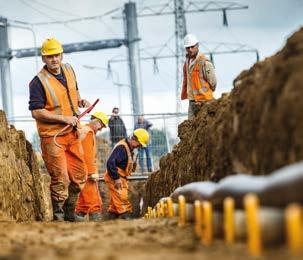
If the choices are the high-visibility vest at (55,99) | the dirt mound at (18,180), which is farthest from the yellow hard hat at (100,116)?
the high-visibility vest at (55,99)

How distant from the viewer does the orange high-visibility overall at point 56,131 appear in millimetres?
13836

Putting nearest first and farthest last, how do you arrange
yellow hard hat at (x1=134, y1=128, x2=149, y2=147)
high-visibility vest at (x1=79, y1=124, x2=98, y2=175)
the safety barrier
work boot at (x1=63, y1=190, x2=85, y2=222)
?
1. the safety barrier
2. work boot at (x1=63, y1=190, x2=85, y2=222)
3. high-visibility vest at (x1=79, y1=124, x2=98, y2=175)
4. yellow hard hat at (x1=134, y1=128, x2=149, y2=147)

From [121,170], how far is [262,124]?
1124 centimetres

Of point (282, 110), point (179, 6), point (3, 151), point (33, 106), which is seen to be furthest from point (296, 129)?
point (179, 6)

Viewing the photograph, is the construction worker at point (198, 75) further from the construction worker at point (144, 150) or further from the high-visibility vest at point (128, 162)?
the construction worker at point (144, 150)

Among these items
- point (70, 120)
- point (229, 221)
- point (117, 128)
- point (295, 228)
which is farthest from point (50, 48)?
point (117, 128)

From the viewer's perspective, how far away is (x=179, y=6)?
1889 inches

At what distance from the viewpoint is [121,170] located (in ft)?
61.2

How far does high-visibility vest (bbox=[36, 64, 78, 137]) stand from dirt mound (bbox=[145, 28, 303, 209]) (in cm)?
297

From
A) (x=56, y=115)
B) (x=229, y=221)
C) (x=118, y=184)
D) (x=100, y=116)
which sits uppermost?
(x=56, y=115)

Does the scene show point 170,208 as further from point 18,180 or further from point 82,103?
point 18,180

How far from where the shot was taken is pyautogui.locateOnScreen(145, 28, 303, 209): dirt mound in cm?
669

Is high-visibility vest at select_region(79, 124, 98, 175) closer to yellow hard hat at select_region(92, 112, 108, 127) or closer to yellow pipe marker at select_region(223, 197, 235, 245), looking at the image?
yellow hard hat at select_region(92, 112, 108, 127)

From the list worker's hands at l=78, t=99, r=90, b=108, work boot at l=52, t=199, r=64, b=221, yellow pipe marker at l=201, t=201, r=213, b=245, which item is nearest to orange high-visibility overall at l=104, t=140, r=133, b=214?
worker's hands at l=78, t=99, r=90, b=108
